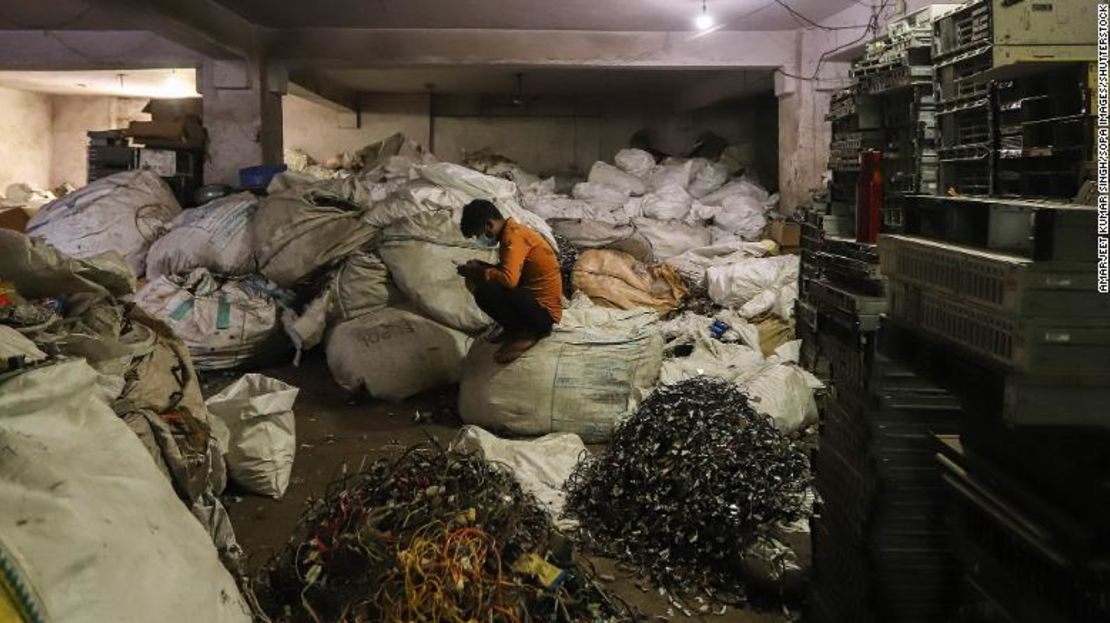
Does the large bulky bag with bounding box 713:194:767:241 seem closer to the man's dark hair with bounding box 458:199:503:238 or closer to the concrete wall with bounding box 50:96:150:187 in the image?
the man's dark hair with bounding box 458:199:503:238

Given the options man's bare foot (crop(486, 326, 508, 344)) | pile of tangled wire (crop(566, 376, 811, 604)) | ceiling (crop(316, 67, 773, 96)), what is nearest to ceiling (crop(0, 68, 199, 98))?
ceiling (crop(316, 67, 773, 96))

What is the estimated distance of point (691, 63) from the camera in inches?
263

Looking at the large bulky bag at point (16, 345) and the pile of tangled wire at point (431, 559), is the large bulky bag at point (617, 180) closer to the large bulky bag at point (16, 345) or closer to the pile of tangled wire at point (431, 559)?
the pile of tangled wire at point (431, 559)

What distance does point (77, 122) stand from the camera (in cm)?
1230

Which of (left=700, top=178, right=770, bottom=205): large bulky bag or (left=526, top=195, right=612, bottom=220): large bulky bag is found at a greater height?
(left=700, top=178, right=770, bottom=205): large bulky bag

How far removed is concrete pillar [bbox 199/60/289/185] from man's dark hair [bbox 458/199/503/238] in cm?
342

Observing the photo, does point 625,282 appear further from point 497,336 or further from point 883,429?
point 883,429

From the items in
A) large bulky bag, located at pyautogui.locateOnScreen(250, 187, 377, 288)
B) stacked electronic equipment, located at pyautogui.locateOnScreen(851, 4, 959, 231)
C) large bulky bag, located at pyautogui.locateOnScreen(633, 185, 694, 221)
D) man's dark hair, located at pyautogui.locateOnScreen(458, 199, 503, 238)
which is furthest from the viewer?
large bulky bag, located at pyautogui.locateOnScreen(633, 185, 694, 221)

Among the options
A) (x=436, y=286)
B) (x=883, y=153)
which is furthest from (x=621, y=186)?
(x=883, y=153)

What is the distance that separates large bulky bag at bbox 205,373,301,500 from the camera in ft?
10.3

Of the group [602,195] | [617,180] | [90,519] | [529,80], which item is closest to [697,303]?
[602,195]

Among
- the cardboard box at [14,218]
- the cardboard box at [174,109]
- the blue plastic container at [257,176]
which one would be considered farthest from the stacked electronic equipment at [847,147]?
the cardboard box at [14,218]

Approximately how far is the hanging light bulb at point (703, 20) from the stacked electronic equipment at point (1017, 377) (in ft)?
14.1

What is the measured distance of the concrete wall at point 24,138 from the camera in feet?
37.7
